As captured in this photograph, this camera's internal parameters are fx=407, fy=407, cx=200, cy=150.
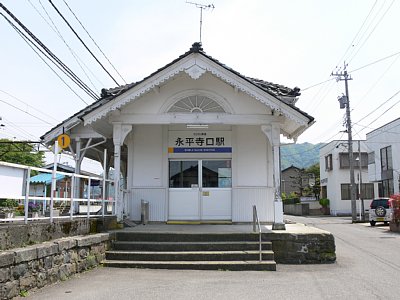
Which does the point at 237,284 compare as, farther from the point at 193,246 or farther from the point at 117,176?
the point at 117,176

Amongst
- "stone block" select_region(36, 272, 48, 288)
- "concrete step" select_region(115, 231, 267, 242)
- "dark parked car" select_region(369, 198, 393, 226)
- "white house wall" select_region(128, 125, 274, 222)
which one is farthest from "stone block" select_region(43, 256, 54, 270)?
"dark parked car" select_region(369, 198, 393, 226)

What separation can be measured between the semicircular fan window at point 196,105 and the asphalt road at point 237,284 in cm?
532

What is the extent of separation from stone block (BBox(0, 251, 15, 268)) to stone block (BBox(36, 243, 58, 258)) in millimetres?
725

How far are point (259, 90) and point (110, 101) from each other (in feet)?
13.9

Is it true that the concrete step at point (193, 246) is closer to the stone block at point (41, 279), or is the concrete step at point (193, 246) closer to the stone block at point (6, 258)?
the stone block at point (41, 279)

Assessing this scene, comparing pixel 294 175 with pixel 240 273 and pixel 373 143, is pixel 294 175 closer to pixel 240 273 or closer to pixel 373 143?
pixel 373 143

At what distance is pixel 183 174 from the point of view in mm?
13477

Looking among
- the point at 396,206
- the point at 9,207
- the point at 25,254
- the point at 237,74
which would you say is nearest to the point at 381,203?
the point at 396,206

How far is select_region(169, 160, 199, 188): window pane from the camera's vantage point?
1346 centimetres

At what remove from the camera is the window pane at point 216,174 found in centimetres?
1347

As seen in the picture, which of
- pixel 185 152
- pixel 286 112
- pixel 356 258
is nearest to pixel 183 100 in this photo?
pixel 185 152

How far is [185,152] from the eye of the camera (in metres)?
13.5

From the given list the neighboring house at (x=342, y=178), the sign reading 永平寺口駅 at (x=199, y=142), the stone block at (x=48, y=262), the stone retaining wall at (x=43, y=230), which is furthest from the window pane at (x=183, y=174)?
the neighboring house at (x=342, y=178)

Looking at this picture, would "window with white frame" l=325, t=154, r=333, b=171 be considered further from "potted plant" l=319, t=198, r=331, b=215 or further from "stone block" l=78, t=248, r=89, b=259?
"stone block" l=78, t=248, r=89, b=259
